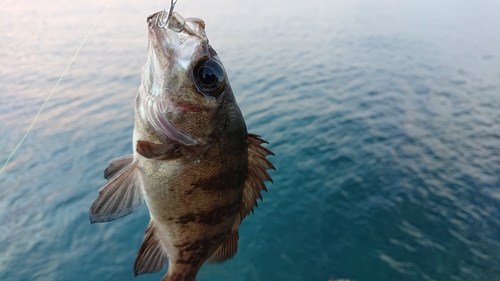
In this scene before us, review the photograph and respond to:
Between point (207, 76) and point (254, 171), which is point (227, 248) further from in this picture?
point (207, 76)

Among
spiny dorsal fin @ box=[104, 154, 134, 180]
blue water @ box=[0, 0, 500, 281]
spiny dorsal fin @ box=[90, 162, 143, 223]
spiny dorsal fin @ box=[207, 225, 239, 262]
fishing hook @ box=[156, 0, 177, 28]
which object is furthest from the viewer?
blue water @ box=[0, 0, 500, 281]

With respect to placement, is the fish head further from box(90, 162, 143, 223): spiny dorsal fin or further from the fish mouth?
box(90, 162, 143, 223): spiny dorsal fin

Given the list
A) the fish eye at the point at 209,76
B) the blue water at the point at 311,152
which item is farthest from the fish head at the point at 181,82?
the blue water at the point at 311,152

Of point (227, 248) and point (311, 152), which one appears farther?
point (311, 152)

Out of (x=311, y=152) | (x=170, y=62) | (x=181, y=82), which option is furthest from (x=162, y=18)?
(x=311, y=152)

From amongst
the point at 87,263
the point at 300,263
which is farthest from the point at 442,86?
the point at 87,263

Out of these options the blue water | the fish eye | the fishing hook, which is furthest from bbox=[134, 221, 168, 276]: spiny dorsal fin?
the blue water
